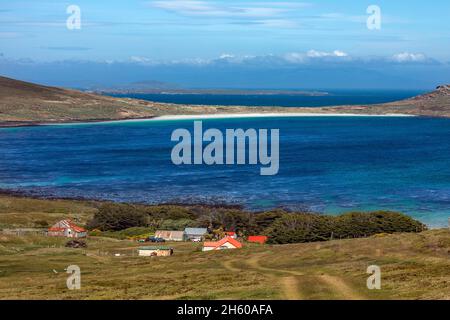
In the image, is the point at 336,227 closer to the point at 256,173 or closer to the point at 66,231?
the point at 66,231

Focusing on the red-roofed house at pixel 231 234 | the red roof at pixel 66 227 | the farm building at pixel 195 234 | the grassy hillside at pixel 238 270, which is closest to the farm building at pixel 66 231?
the red roof at pixel 66 227

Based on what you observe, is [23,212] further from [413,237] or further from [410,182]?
[410,182]

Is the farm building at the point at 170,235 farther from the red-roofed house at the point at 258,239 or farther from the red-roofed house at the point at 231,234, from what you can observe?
the red-roofed house at the point at 258,239

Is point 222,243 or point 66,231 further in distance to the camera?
point 66,231

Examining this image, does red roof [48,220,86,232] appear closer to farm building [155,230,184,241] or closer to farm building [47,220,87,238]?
farm building [47,220,87,238]

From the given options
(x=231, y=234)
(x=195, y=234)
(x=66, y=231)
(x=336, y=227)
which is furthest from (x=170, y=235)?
(x=336, y=227)

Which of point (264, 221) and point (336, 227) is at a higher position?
point (336, 227)

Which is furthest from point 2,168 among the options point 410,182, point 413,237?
point 413,237

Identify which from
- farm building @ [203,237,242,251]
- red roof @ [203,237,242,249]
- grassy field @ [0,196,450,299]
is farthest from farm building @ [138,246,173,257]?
red roof @ [203,237,242,249]
